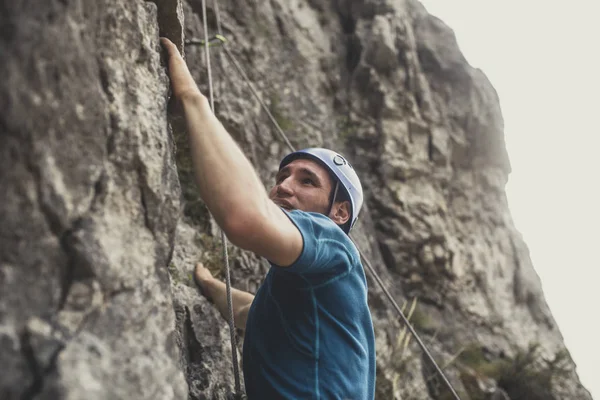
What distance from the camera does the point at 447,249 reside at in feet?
22.9

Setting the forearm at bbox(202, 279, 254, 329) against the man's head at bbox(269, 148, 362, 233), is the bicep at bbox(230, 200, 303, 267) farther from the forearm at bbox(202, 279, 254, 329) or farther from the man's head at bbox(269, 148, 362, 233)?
the forearm at bbox(202, 279, 254, 329)

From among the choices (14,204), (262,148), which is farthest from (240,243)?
(262,148)

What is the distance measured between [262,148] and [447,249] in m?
3.05

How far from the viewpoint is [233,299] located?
144 inches

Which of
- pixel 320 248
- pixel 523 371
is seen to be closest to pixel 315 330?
pixel 320 248

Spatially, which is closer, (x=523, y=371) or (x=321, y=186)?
(x=321, y=186)

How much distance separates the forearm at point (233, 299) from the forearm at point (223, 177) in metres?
1.81

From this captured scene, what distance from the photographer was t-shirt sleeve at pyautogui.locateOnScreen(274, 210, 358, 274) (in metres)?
1.98

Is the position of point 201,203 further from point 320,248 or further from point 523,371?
point 523,371

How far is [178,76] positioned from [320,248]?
112cm

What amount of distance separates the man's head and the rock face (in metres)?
0.71

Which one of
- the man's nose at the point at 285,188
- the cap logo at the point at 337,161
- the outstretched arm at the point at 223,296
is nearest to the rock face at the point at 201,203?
the outstretched arm at the point at 223,296

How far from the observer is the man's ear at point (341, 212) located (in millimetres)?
2988

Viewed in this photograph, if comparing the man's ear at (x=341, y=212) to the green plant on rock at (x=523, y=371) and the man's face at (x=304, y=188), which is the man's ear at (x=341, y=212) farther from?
the green plant on rock at (x=523, y=371)
